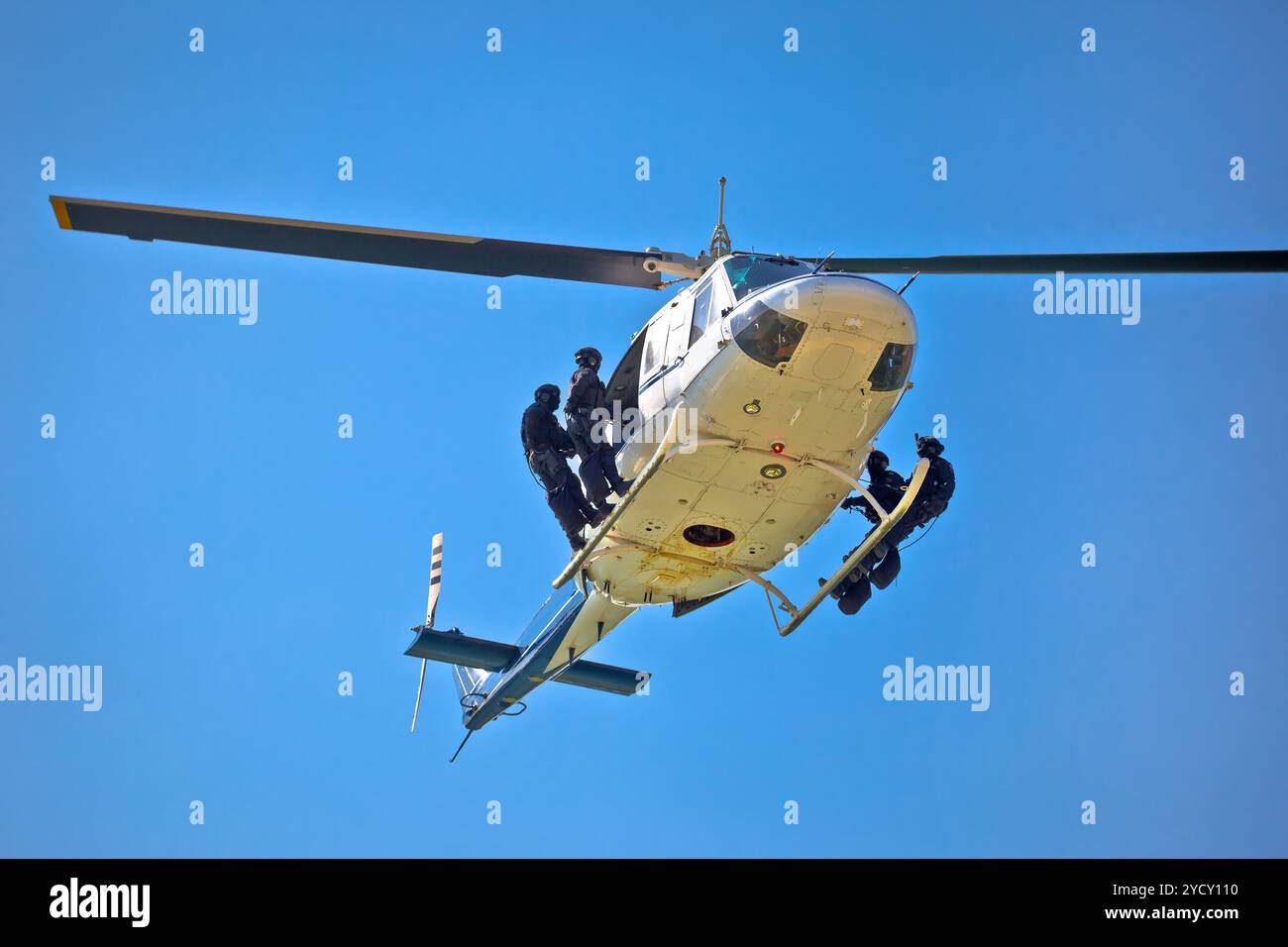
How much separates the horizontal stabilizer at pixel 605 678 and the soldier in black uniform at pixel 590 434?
554cm

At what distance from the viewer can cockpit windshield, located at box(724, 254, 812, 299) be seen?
14359mm

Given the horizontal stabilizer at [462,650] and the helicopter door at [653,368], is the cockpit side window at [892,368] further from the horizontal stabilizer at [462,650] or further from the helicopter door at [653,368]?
the horizontal stabilizer at [462,650]

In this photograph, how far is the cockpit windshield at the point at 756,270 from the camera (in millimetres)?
14359

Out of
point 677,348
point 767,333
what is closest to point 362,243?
point 677,348

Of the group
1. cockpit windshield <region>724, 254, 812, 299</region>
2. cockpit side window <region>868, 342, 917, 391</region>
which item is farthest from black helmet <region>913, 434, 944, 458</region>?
cockpit windshield <region>724, 254, 812, 299</region>

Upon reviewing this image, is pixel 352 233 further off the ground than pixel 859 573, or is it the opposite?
pixel 352 233

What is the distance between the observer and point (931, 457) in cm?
1605

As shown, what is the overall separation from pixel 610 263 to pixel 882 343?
3.38m

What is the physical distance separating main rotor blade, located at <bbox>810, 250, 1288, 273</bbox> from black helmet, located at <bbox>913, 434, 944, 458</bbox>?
1.88 m
